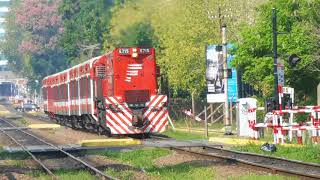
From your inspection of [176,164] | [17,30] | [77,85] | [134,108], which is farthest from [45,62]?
[176,164]

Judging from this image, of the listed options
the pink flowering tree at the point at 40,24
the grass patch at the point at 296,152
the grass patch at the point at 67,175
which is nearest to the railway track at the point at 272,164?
the grass patch at the point at 296,152

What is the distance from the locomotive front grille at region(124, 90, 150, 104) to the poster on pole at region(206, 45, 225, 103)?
4.18 meters

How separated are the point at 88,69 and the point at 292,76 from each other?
32.7 feet

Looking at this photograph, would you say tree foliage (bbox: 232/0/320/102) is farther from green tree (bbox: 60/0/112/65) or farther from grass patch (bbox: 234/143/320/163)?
green tree (bbox: 60/0/112/65)

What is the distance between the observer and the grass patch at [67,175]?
1549 cm

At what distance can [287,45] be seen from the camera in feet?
106

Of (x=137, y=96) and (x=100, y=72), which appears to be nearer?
(x=137, y=96)

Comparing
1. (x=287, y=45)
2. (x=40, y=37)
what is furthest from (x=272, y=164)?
(x=40, y=37)

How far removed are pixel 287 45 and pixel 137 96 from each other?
8.04m

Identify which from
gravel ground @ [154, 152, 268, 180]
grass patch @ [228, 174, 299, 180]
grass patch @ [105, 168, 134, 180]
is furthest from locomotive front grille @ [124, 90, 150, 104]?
grass patch @ [228, 174, 299, 180]

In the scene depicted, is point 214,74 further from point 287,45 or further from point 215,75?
point 287,45

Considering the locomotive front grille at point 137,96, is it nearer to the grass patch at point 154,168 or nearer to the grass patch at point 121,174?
the grass patch at point 154,168

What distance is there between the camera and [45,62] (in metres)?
109

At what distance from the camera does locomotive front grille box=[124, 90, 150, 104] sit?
95.5ft
